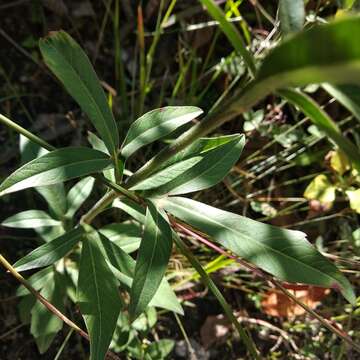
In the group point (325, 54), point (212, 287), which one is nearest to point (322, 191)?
point (212, 287)

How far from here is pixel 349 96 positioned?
567 mm

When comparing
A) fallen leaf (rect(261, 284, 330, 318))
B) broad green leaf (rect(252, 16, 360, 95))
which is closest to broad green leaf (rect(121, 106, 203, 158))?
broad green leaf (rect(252, 16, 360, 95))

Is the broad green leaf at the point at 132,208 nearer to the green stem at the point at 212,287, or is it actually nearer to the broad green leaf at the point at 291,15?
the green stem at the point at 212,287

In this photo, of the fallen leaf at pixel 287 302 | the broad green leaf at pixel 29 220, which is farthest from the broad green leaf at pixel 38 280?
the fallen leaf at pixel 287 302

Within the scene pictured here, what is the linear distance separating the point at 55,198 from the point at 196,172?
48 centimetres

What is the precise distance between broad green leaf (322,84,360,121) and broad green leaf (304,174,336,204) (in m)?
1.12

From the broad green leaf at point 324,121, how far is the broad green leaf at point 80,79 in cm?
49

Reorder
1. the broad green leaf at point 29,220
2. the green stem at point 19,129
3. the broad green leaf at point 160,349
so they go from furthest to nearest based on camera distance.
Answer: the broad green leaf at point 160,349 → the broad green leaf at point 29,220 → the green stem at point 19,129

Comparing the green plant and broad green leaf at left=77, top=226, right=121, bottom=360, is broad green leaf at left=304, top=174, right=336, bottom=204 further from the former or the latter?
broad green leaf at left=77, top=226, right=121, bottom=360

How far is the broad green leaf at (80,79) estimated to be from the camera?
3.28 feet

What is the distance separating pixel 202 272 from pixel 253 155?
81cm

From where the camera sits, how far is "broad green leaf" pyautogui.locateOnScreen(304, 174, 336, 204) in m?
1.66

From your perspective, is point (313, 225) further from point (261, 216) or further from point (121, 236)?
point (121, 236)

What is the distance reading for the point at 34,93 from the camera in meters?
1.97
